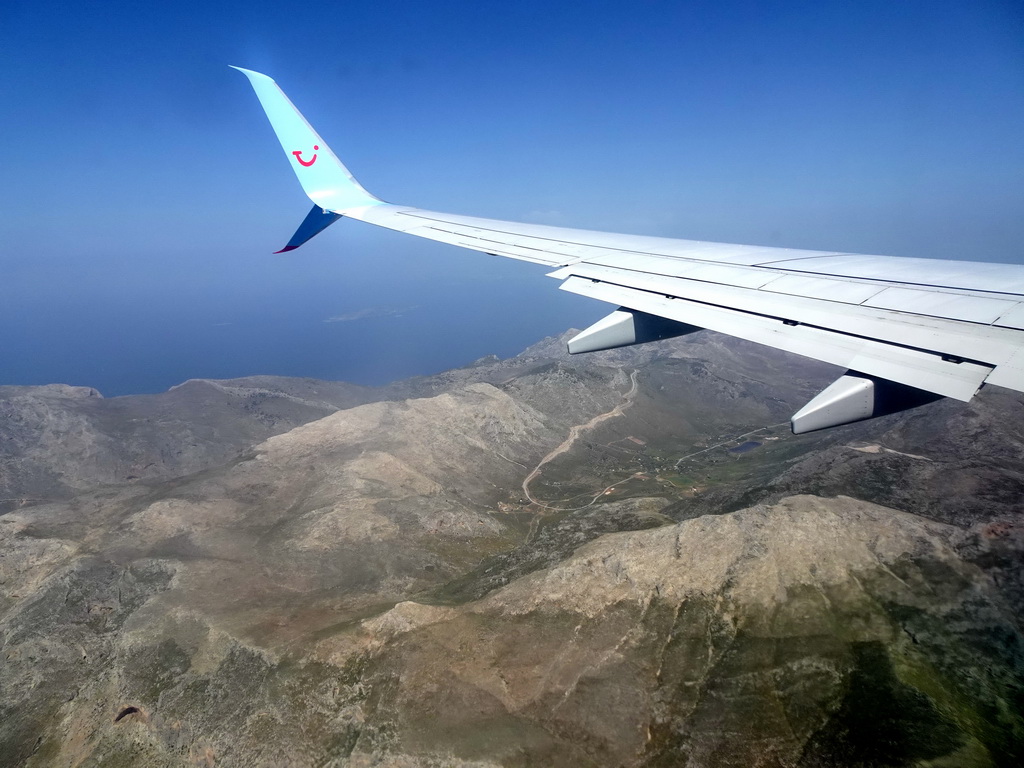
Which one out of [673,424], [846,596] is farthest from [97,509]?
[673,424]

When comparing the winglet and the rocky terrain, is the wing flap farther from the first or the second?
the rocky terrain

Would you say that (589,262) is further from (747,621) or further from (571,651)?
(747,621)

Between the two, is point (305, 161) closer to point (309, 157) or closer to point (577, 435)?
point (309, 157)

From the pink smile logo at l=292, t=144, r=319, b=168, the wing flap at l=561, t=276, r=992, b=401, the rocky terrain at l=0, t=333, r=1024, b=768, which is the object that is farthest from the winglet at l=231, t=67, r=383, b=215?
the rocky terrain at l=0, t=333, r=1024, b=768

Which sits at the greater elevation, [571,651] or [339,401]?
[571,651]

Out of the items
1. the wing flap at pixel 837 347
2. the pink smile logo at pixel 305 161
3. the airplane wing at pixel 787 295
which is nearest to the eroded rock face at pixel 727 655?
the airplane wing at pixel 787 295
